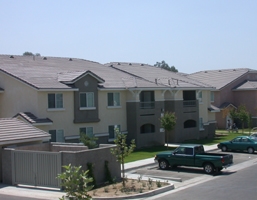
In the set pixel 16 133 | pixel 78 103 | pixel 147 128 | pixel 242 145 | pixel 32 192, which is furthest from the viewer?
pixel 147 128

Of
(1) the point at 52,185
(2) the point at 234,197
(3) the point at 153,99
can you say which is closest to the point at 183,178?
(2) the point at 234,197

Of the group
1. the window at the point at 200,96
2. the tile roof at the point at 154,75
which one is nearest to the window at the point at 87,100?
the tile roof at the point at 154,75

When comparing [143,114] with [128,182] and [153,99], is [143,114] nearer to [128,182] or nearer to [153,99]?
[153,99]

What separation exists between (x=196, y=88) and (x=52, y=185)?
28634mm

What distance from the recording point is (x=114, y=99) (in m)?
39.7

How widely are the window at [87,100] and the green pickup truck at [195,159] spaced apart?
10140mm

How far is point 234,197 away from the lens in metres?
19.4

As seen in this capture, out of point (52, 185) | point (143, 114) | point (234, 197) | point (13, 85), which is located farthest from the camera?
point (143, 114)

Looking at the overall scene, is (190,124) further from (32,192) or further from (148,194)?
(32,192)

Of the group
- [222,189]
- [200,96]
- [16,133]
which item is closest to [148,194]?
[222,189]

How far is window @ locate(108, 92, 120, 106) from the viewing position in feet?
129

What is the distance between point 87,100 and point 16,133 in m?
12.8

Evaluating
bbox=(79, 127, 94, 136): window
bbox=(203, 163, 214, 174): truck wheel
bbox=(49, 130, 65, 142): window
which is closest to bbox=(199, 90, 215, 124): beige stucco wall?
bbox=(79, 127, 94, 136): window

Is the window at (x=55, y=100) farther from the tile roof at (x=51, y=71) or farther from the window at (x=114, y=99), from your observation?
the window at (x=114, y=99)
